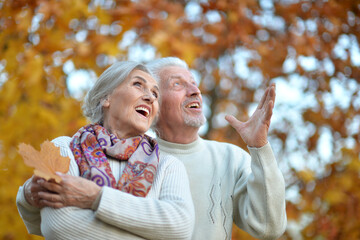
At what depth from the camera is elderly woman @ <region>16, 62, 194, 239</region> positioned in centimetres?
171

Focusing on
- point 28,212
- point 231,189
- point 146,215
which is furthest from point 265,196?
point 28,212

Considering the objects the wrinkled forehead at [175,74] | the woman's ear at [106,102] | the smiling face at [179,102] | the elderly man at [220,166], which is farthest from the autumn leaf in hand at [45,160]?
the wrinkled forehead at [175,74]

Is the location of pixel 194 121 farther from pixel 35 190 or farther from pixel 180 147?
pixel 35 190

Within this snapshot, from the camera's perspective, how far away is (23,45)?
3543mm

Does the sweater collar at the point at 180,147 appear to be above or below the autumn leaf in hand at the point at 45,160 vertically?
below

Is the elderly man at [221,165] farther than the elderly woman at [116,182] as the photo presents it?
Yes

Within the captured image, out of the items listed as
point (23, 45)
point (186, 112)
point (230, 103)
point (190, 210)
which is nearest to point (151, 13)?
point (23, 45)

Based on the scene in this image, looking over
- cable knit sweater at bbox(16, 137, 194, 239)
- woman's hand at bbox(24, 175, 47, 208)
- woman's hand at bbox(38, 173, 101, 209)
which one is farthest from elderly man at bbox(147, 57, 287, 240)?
woman's hand at bbox(24, 175, 47, 208)

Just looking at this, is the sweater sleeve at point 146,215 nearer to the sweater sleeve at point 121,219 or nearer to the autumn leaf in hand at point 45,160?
the sweater sleeve at point 121,219

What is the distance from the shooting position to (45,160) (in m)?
1.71

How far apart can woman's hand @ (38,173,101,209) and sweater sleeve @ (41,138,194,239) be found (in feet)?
0.09

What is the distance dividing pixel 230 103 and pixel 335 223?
6.93ft

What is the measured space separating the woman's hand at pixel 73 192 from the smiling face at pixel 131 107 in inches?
16.9

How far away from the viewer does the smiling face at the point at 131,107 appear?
209cm
